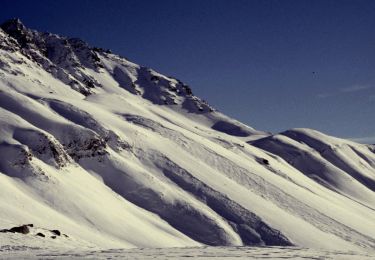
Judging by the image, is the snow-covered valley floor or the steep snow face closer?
the snow-covered valley floor

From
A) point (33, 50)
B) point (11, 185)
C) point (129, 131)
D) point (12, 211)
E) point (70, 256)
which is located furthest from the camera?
point (33, 50)

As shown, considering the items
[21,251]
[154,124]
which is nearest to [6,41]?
[154,124]

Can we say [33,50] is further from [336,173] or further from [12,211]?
[12,211]

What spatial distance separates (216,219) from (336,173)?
78.5 meters

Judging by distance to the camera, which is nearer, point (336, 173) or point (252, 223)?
point (252, 223)

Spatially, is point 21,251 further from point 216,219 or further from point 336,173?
point 336,173

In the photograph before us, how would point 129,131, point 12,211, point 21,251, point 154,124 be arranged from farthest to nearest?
point 154,124, point 129,131, point 12,211, point 21,251

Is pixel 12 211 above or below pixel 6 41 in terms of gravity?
below

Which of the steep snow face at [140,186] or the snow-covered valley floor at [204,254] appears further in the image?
the steep snow face at [140,186]

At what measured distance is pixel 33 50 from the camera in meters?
169

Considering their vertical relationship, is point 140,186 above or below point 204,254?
above

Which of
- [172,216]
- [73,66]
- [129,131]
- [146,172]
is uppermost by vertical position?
[73,66]

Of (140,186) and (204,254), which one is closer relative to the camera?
(204,254)

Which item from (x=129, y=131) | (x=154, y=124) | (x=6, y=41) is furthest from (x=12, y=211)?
(x=6, y=41)
